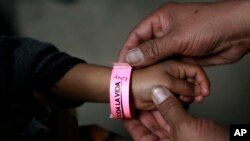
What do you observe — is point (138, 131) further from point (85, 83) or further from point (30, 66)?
point (30, 66)

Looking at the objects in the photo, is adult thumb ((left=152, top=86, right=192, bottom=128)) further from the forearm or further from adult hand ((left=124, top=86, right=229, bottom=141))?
the forearm

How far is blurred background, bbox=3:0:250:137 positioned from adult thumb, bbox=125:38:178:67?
75 cm

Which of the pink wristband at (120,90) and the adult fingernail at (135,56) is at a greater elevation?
the adult fingernail at (135,56)

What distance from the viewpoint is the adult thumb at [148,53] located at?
91cm

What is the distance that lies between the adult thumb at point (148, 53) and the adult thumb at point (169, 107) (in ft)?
0.25

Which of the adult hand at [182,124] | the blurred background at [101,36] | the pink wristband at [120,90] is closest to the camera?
the adult hand at [182,124]

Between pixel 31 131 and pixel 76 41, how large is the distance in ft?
3.81

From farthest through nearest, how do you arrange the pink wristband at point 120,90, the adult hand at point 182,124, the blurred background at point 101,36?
the blurred background at point 101,36, the pink wristband at point 120,90, the adult hand at point 182,124

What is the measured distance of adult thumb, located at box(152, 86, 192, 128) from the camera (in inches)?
31.0

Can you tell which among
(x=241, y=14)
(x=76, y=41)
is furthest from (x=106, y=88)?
(x=76, y=41)

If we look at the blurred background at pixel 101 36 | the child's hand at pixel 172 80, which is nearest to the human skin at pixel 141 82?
the child's hand at pixel 172 80

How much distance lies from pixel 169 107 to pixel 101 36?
1.13 meters

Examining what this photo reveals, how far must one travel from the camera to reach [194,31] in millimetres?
964

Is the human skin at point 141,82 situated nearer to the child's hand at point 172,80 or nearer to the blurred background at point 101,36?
the child's hand at point 172,80
